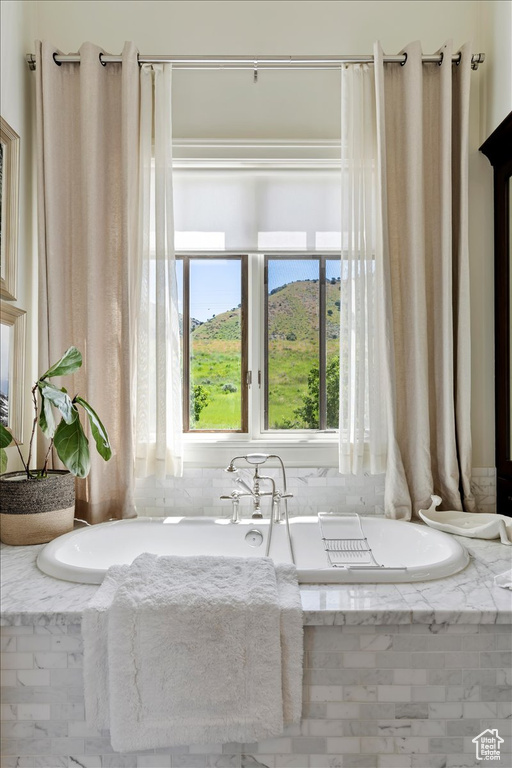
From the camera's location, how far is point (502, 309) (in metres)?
2.17

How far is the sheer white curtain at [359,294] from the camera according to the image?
7.12ft

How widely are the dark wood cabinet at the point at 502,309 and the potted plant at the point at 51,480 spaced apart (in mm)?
1651

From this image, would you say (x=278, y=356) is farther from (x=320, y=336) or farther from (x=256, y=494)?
(x=256, y=494)

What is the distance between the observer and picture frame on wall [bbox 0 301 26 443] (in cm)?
201

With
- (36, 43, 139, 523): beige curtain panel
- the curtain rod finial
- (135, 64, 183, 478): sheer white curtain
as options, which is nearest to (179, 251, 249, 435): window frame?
(135, 64, 183, 478): sheer white curtain

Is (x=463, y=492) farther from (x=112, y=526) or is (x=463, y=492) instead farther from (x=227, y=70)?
(x=227, y=70)

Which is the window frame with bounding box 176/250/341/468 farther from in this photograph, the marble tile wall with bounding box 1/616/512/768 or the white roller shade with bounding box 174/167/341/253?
the marble tile wall with bounding box 1/616/512/768

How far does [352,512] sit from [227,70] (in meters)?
2.08

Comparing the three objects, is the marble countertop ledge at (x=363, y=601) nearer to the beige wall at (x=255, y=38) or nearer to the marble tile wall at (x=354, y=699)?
the marble tile wall at (x=354, y=699)

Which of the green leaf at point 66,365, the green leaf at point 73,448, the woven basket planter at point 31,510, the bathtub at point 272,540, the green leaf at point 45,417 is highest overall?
the green leaf at point 66,365

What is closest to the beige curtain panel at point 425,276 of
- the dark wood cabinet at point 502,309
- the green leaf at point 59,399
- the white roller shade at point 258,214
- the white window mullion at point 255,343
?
the dark wood cabinet at point 502,309

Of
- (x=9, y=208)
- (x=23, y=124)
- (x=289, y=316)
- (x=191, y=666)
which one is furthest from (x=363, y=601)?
(x=23, y=124)

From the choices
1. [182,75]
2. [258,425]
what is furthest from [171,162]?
[258,425]

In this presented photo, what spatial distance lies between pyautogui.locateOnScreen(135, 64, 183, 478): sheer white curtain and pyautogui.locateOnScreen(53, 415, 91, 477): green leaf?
0.38 metres
